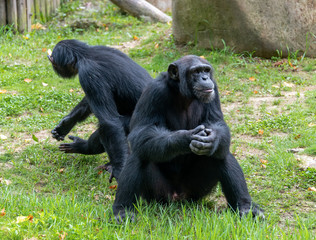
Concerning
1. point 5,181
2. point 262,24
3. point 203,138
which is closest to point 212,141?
point 203,138

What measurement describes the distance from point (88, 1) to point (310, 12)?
7926 millimetres

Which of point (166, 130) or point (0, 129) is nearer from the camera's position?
point (166, 130)

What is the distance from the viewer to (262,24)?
10.4 meters

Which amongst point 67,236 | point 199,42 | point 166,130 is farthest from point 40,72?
point 67,236

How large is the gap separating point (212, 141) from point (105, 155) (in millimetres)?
3324

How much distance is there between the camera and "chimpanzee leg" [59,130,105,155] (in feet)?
23.3

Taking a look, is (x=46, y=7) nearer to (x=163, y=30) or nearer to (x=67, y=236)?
(x=163, y=30)

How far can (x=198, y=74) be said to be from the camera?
529cm

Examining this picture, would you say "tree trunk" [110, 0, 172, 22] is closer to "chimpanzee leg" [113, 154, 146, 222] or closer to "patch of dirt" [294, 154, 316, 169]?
"patch of dirt" [294, 154, 316, 169]

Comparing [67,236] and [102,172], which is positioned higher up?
[67,236]

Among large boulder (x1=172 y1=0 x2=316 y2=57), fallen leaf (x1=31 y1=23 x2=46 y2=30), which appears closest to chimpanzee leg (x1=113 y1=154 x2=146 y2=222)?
large boulder (x1=172 y1=0 x2=316 y2=57)

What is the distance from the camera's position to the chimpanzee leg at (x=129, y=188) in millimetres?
5191

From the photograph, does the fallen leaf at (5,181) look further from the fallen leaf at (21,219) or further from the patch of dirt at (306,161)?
the patch of dirt at (306,161)

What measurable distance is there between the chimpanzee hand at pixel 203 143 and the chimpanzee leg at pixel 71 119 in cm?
311
